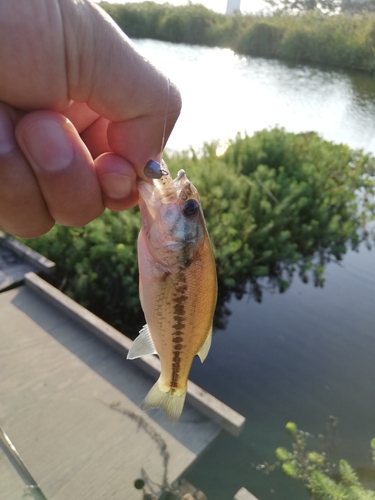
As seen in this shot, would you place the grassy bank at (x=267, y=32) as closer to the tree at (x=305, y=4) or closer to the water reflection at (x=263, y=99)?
the water reflection at (x=263, y=99)

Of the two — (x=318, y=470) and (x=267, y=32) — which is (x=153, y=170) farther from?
(x=267, y=32)

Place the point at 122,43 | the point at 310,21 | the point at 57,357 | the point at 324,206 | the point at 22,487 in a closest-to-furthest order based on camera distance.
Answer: the point at 122,43 < the point at 22,487 < the point at 57,357 < the point at 324,206 < the point at 310,21

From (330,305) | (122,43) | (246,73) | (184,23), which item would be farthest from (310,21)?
(122,43)

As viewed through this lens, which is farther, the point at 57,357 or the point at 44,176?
the point at 57,357

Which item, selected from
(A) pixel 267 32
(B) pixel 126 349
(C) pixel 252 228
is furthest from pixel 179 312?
(A) pixel 267 32

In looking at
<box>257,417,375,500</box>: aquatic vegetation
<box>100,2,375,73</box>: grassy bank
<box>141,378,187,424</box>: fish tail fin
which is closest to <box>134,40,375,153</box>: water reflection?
<box>100,2,375,73</box>: grassy bank

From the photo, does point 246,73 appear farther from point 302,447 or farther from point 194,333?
point 194,333
